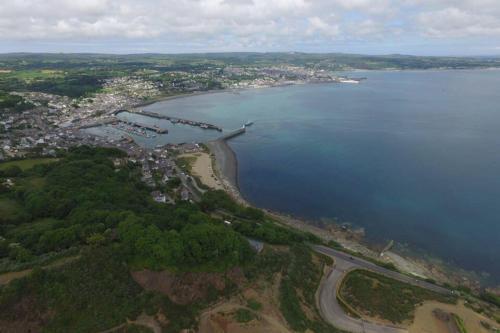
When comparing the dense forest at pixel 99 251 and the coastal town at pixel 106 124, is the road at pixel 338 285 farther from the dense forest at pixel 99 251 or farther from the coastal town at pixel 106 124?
the coastal town at pixel 106 124

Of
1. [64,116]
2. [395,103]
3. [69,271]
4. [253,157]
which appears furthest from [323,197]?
[395,103]

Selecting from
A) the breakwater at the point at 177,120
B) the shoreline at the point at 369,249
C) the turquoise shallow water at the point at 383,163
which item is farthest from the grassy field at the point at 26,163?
the breakwater at the point at 177,120

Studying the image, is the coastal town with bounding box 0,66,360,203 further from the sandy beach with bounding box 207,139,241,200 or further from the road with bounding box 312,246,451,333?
the road with bounding box 312,246,451,333

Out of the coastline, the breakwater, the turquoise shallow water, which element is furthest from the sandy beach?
the breakwater

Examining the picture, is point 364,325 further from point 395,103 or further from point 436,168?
point 395,103

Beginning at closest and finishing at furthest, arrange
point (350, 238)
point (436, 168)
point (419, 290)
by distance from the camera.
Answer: point (419, 290), point (350, 238), point (436, 168)

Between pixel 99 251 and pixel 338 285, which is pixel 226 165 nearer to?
pixel 338 285
